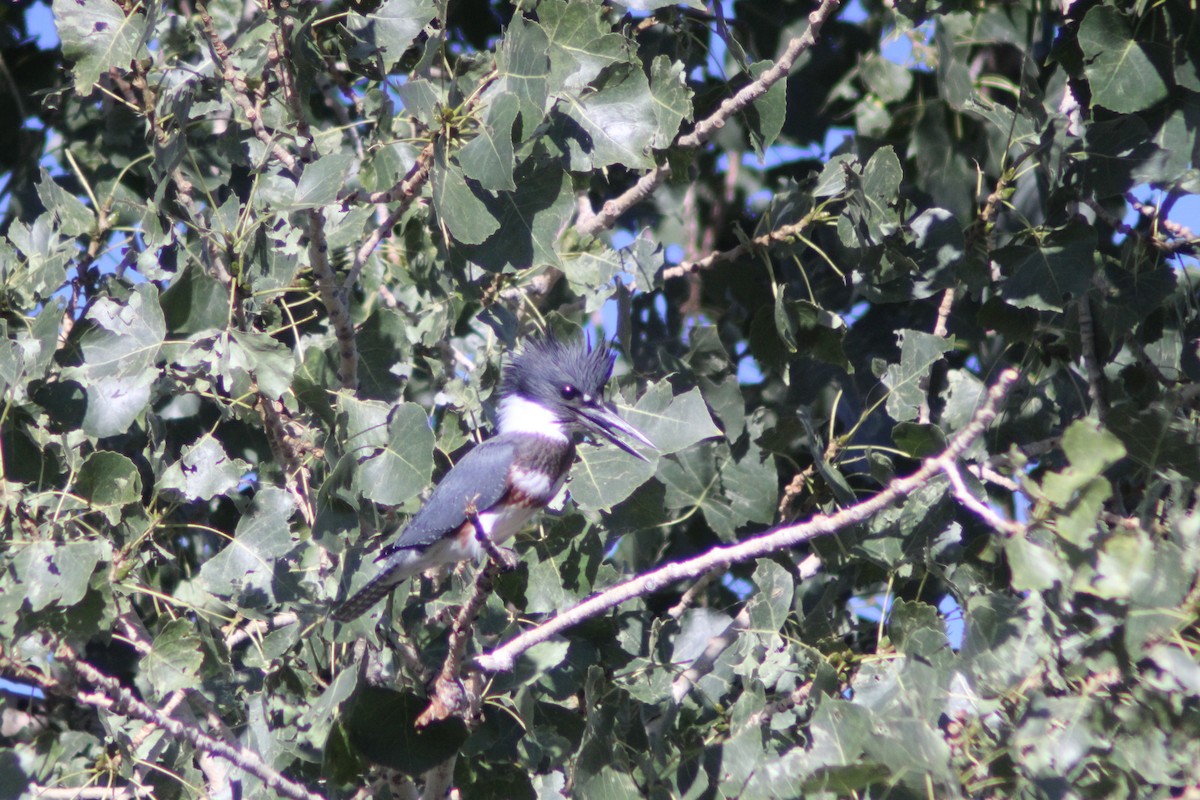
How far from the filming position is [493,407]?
3211 mm

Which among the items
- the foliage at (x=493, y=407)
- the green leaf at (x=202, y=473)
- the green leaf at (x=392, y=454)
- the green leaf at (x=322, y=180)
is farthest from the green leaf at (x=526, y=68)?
the green leaf at (x=202, y=473)

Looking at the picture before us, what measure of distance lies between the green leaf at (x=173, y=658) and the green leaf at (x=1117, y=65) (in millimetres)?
2383

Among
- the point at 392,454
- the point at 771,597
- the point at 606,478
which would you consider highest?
the point at 392,454

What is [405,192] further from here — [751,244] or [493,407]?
[751,244]

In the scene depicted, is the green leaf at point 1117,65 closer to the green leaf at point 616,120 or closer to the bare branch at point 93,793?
the green leaf at point 616,120

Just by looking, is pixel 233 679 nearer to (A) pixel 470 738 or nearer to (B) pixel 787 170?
(A) pixel 470 738

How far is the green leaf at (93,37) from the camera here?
101 inches

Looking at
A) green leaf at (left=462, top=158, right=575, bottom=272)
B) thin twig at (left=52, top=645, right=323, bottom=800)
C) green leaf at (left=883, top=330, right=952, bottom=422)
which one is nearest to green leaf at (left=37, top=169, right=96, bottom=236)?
green leaf at (left=462, top=158, right=575, bottom=272)

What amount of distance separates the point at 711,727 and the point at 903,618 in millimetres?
547

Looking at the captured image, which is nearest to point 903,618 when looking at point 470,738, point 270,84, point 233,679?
point 470,738

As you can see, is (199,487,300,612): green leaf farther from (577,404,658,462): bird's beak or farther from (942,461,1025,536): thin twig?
(942,461,1025,536): thin twig

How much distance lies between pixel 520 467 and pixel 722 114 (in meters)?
1.12

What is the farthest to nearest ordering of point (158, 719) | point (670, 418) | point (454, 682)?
point (670, 418) → point (454, 682) → point (158, 719)

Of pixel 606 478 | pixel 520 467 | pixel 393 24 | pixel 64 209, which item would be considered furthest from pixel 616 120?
pixel 64 209
